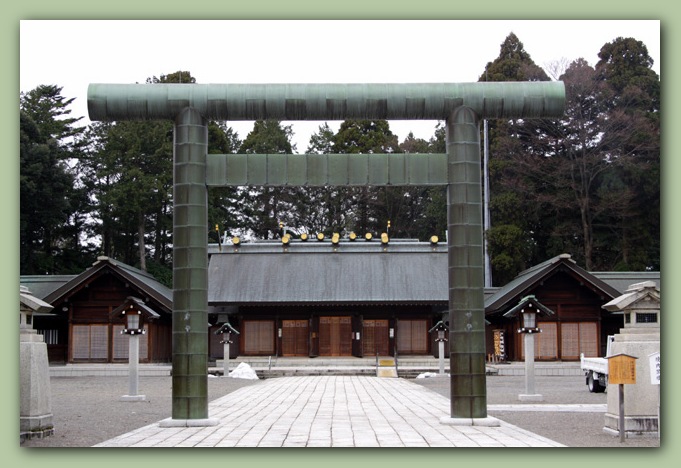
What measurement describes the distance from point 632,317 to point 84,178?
4729cm

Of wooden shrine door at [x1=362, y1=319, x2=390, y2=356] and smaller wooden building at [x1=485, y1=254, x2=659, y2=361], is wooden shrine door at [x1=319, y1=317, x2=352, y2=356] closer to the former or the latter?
wooden shrine door at [x1=362, y1=319, x2=390, y2=356]

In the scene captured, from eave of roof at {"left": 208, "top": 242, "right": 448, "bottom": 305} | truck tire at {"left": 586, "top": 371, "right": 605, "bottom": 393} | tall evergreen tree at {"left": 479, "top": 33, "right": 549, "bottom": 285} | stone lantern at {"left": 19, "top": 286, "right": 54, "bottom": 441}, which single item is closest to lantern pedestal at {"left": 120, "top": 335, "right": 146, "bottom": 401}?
stone lantern at {"left": 19, "top": 286, "right": 54, "bottom": 441}

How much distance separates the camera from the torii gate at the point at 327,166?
15.3m

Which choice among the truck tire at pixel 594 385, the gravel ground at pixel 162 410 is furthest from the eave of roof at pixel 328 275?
the truck tire at pixel 594 385

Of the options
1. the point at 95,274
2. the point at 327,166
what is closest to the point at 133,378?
the point at 327,166

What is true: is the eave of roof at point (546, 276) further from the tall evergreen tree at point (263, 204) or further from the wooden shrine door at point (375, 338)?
the tall evergreen tree at point (263, 204)

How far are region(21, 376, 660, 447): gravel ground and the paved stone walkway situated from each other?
0.67 metres

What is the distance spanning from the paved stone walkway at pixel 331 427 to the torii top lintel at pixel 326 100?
18.4 ft

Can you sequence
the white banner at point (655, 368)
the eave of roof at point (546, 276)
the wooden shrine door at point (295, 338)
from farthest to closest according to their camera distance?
the wooden shrine door at point (295, 338) < the eave of roof at point (546, 276) < the white banner at point (655, 368)

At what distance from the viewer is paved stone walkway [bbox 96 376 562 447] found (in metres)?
12.9

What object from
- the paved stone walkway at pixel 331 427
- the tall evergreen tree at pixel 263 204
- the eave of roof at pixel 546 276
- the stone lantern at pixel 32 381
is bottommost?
the paved stone walkway at pixel 331 427

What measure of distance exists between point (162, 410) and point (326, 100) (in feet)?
29.9

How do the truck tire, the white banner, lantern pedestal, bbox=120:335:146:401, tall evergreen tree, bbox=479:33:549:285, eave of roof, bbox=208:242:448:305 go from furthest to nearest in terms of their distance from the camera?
tall evergreen tree, bbox=479:33:549:285 < eave of roof, bbox=208:242:448:305 < the truck tire < lantern pedestal, bbox=120:335:146:401 < the white banner

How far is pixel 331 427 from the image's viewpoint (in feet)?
49.7
